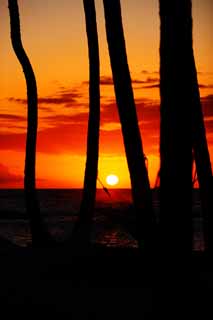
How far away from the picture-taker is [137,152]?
9.28 metres

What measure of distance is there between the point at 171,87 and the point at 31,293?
3.33 m

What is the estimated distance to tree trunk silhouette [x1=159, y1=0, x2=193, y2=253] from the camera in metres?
5.97

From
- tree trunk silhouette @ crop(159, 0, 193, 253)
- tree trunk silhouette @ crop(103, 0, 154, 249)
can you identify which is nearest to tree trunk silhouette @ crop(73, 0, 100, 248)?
tree trunk silhouette @ crop(103, 0, 154, 249)

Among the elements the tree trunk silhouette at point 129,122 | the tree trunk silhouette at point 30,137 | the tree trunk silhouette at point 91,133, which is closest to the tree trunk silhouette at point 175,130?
the tree trunk silhouette at point 129,122

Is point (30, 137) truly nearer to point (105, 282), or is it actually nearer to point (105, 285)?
point (105, 282)

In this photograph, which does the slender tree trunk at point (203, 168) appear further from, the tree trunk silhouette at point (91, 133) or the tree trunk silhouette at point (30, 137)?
the tree trunk silhouette at point (30, 137)

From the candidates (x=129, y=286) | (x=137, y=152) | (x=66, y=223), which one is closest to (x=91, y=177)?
(x=137, y=152)

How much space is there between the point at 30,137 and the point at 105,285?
5.91 m

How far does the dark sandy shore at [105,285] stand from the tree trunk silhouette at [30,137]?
2381mm

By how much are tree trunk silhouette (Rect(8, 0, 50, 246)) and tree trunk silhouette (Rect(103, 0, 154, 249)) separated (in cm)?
392

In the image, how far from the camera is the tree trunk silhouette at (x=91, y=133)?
40.2 ft

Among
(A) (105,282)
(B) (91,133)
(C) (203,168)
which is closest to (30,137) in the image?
(B) (91,133)

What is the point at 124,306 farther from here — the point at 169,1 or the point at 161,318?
the point at 169,1

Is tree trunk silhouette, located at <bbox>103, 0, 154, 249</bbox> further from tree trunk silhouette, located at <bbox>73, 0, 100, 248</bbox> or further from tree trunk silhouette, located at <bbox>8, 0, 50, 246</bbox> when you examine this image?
tree trunk silhouette, located at <bbox>8, 0, 50, 246</bbox>
